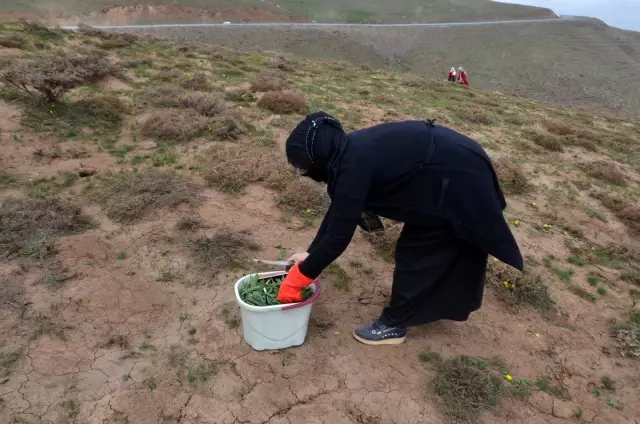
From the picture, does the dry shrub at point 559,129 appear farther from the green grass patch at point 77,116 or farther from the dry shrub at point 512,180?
the green grass patch at point 77,116

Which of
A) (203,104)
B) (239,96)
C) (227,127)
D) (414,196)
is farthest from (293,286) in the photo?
(239,96)

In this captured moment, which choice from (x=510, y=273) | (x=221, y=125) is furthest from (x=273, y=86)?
(x=510, y=273)

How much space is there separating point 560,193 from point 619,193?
121 centimetres

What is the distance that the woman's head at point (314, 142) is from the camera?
7.19 ft

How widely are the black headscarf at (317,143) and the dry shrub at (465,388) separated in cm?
155

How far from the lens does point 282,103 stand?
25.6ft

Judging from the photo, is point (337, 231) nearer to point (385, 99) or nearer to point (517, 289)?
point (517, 289)

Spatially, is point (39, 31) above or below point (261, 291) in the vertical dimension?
above

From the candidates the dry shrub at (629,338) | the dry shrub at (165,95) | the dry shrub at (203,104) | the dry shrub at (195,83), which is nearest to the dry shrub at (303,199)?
the dry shrub at (203,104)

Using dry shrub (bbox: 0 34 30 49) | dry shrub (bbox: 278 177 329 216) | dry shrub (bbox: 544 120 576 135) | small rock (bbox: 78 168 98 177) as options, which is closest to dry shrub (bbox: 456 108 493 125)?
dry shrub (bbox: 544 120 576 135)

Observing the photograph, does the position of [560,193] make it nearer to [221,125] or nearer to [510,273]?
[510,273]

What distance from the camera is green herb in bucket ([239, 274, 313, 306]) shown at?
2.70 m

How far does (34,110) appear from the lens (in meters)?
6.06

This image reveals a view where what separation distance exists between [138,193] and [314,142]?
300 cm
